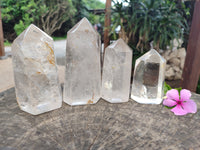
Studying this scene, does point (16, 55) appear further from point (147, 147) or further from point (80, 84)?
Result: point (147, 147)

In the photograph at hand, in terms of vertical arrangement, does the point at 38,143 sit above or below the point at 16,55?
below

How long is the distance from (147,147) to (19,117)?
0.60m

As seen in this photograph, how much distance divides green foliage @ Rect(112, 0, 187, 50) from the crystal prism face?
79.7 inches

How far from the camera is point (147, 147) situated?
65 cm

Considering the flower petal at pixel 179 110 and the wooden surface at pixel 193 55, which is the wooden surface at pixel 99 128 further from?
the wooden surface at pixel 193 55

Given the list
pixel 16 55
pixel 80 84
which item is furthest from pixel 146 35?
pixel 16 55

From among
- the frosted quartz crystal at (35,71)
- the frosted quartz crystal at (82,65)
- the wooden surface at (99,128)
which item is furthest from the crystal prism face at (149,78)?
the frosted quartz crystal at (35,71)

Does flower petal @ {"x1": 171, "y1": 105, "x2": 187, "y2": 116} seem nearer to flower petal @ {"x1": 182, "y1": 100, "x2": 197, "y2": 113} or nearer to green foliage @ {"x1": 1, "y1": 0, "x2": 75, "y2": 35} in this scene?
flower petal @ {"x1": 182, "y1": 100, "x2": 197, "y2": 113}

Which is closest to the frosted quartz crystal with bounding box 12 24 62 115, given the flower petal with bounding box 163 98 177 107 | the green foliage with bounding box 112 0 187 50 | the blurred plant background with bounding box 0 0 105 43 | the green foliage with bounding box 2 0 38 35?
the flower petal with bounding box 163 98 177 107

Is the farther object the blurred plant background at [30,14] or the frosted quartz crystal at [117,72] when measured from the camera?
the blurred plant background at [30,14]

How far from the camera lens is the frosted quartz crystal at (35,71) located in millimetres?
782

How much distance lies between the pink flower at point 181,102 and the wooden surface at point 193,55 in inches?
38.8

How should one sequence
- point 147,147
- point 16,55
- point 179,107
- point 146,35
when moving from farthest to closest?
point 146,35, point 179,107, point 16,55, point 147,147

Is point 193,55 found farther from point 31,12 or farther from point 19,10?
point 19,10
